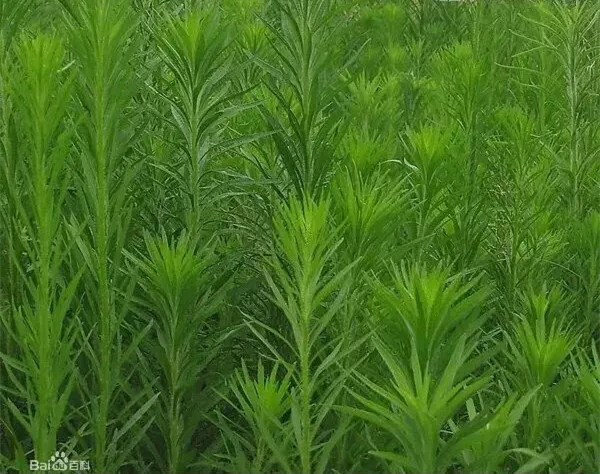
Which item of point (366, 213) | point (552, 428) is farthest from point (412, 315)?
point (552, 428)

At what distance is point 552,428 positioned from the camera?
101 cm

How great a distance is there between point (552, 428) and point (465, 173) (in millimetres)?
501

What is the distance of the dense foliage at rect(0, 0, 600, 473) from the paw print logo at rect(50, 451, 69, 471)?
0.01m

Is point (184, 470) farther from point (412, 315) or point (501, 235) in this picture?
point (501, 235)

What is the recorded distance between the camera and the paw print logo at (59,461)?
2.90 ft

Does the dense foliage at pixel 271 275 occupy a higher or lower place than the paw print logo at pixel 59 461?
higher

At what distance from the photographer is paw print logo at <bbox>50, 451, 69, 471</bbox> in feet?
2.90

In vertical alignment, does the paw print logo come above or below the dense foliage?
below

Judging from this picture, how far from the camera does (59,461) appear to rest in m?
0.89

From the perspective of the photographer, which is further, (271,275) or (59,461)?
(271,275)

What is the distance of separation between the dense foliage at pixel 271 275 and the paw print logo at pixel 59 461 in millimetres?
11

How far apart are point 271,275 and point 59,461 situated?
400 mm

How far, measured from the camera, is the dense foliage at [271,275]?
86 centimetres

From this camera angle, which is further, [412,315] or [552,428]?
[552,428]
